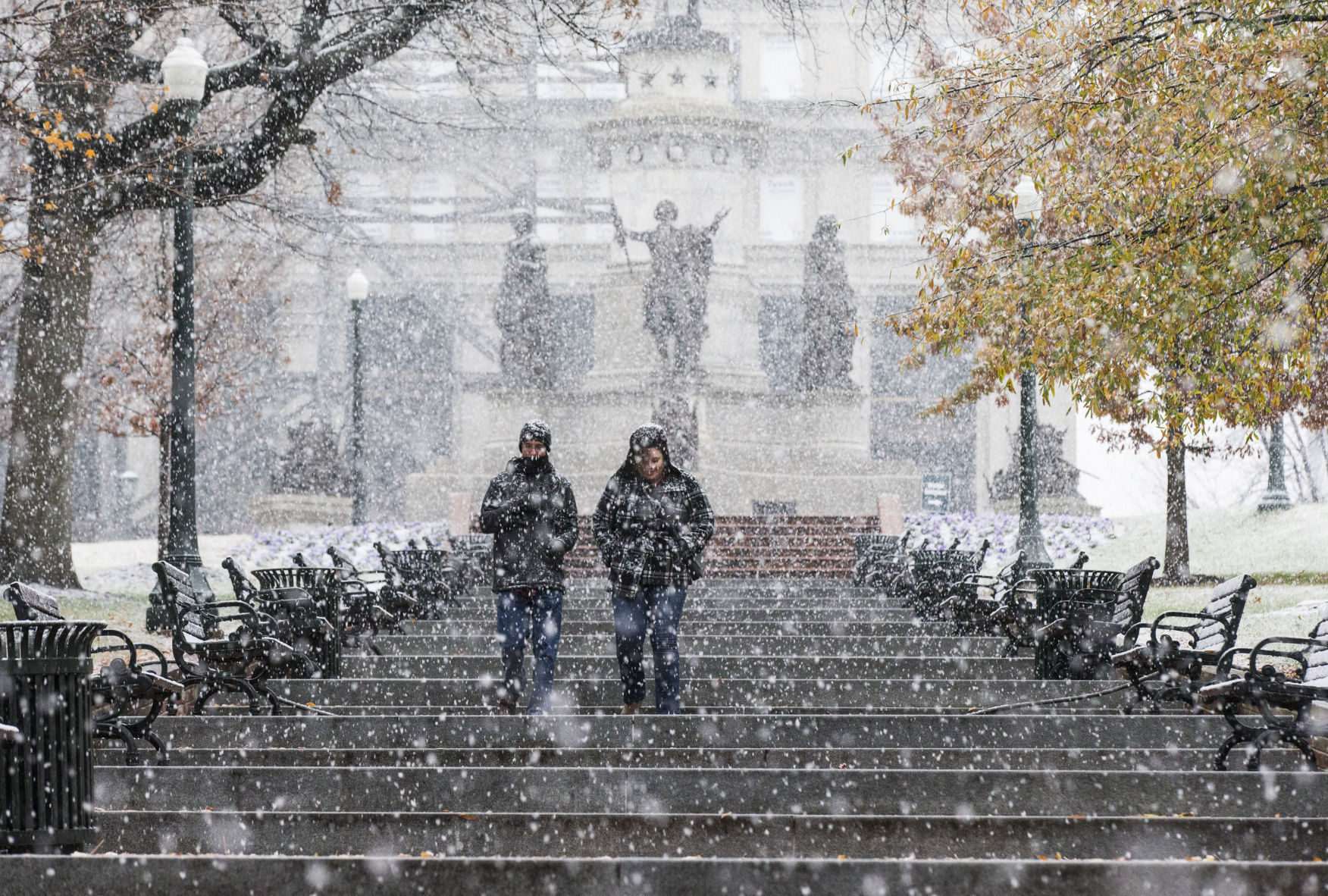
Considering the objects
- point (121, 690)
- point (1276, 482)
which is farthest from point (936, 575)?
point (1276, 482)

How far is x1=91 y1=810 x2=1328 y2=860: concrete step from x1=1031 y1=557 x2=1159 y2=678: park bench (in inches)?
171

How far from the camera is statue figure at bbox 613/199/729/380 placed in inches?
1296

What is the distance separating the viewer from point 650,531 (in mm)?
9195

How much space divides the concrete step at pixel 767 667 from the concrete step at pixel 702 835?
510 centimetres

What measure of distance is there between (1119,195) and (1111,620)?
333 centimetres

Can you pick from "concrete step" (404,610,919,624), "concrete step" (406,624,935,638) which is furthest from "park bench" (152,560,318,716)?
"concrete step" (404,610,919,624)

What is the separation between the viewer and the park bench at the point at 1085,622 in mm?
10680

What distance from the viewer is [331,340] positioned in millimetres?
56125

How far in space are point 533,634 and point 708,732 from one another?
151cm

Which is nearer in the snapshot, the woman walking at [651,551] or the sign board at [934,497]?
the woman walking at [651,551]

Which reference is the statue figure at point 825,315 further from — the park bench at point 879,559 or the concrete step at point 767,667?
the concrete step at point 767,667

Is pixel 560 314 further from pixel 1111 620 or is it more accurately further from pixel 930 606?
pixel 1111 620

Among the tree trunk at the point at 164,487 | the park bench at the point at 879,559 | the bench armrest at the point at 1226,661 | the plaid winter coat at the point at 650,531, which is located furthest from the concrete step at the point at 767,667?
the tree trunk at the point at 164,487

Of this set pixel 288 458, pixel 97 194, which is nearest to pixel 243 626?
pixel 97 194
